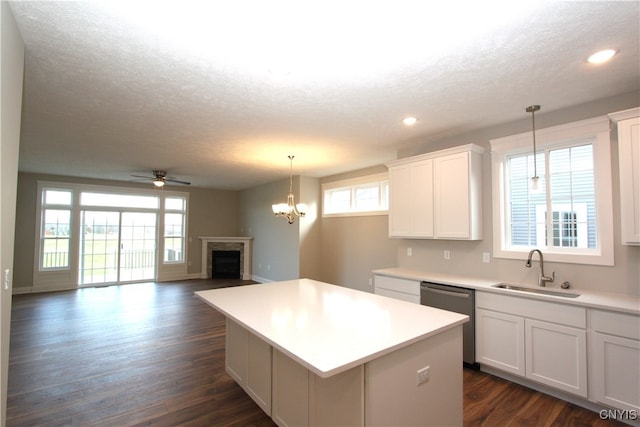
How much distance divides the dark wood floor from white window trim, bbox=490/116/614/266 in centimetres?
129

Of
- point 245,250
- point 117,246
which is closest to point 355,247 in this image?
point 245,250

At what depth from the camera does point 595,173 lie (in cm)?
284

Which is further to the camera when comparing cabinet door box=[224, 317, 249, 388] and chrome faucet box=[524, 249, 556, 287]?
chrome faucet box=[524, 249, 556, 287]

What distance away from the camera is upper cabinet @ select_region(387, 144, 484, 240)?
3.46 metres

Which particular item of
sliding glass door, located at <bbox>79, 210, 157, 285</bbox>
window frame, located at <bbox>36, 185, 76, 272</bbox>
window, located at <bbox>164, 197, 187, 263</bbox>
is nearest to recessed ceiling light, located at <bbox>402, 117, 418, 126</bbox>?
window, located at <bbox>164, 197, 187, 263</bbox>

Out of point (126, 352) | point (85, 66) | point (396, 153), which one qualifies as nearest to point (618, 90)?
point (396, 153)

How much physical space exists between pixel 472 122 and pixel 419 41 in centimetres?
180

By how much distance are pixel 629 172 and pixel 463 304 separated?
174 centimetres

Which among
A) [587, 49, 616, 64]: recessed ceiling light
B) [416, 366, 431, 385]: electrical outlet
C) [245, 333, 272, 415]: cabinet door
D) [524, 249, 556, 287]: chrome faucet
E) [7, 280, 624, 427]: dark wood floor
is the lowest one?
[7, 280, 624, 427]: dark wood floor

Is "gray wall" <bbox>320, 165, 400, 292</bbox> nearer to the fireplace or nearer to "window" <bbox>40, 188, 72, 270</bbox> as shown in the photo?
the fireplace

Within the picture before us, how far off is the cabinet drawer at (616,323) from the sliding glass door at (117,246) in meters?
8.77

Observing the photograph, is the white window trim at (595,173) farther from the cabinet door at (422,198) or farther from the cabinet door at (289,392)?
the cabinet door at (289,392)

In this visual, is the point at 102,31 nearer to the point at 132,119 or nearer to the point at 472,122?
the point at 132,119

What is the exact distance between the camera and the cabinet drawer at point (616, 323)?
7.21 ft
